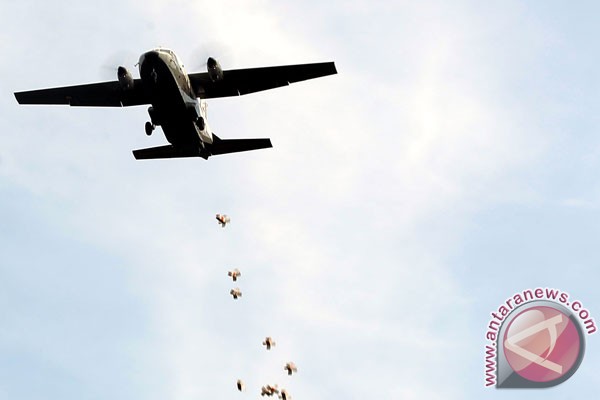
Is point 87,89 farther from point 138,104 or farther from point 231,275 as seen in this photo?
point 231,275

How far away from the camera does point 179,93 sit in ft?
141

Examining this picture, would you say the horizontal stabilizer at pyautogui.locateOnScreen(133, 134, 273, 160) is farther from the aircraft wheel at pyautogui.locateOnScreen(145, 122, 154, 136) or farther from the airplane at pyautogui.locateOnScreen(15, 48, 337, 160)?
the aircraft wheel at pyautogui.locateOnScreen(145, 122, 154, 136)

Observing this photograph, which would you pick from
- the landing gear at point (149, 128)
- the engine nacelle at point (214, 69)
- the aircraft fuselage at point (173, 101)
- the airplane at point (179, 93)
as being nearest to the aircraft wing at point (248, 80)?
the airplane at point (179, 93)

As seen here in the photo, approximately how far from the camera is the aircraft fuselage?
41781 millimetres

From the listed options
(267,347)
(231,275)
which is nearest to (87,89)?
(231,275)

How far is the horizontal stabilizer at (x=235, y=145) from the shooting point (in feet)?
153

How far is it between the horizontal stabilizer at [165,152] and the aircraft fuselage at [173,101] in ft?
1.94

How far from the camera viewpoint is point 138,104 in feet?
155

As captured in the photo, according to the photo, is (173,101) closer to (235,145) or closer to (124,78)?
(124,78)

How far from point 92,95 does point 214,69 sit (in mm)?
8894

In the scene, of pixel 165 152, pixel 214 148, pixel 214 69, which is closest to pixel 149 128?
pixel 165 152

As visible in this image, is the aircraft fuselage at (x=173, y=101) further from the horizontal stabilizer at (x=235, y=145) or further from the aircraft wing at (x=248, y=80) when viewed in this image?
the aircraft wing at (x=248, y=80)

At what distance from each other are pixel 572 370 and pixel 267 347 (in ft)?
49.7

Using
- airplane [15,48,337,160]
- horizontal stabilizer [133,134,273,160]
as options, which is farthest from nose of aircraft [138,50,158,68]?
horizontal stabilizer [133,134,273,160]
